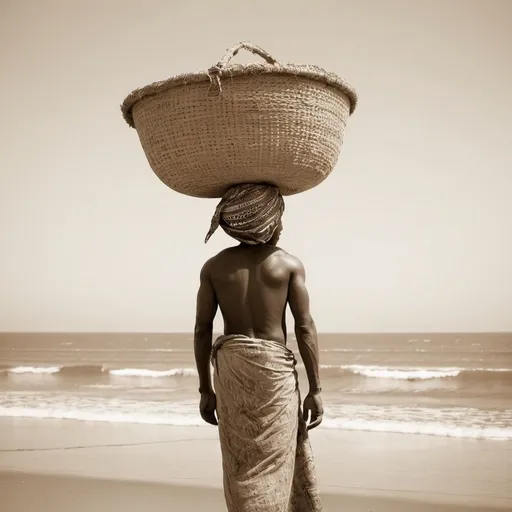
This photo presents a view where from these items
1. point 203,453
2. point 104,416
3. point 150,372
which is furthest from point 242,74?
point 150,372

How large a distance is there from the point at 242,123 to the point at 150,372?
20.0 metres

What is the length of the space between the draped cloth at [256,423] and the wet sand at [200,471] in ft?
8.39

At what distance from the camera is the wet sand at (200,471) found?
5.23 m

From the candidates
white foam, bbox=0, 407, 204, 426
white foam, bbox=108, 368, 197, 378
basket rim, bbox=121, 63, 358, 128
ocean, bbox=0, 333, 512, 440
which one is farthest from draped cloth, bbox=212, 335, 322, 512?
white foam, bbox=108, 368, 197, 378

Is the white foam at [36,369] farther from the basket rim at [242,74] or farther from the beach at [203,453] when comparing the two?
the basket rim at [242,74]

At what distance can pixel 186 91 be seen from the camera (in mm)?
2553

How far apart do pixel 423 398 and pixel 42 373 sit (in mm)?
14852

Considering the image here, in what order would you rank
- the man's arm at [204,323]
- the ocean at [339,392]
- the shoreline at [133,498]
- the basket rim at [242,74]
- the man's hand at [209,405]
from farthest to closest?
1. the ocean at [339,392]
2. the shoreline at [133,498]
3. the man's hand at [209,405]
4. the man's arm at [204,323]
5. the basket rim at [242,74]

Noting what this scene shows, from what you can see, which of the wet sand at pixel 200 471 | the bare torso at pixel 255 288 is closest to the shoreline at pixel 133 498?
the wet sand at pixel 200 471

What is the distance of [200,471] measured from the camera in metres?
6.17

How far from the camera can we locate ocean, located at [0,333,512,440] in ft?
30.9

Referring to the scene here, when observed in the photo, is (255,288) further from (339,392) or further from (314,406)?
(339,392)

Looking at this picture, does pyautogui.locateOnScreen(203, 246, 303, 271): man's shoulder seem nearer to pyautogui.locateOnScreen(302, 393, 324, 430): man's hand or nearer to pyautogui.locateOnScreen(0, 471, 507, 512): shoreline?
pyautogui.locateOnScreen(302, 393, 324, 430): man's hand

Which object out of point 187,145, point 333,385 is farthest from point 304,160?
point 333,385
